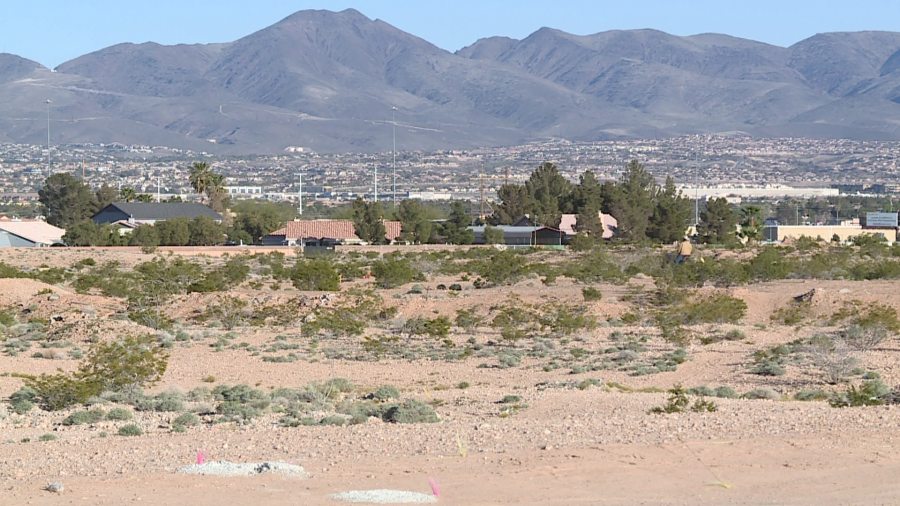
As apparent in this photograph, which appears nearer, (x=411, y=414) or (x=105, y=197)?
→ (x=411, y=414)

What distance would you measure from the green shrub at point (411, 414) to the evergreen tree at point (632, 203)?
209 feet

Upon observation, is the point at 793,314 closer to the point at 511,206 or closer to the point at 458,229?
the point at 458,229

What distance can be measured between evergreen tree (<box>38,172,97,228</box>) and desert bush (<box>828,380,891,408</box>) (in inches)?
3229

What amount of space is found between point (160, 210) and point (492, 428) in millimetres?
85770

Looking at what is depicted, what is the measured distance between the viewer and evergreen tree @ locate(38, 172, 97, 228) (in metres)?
94.9

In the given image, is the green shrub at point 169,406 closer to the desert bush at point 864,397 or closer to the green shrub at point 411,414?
the green shrub at point 411,414

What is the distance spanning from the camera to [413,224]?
87125 mm

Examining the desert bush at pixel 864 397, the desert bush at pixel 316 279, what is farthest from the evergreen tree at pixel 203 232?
the desert bush at pixel 864 397

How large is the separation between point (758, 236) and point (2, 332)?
6296cm

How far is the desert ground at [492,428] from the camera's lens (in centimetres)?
1295

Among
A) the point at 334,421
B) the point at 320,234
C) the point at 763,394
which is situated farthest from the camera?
the point at 320,234

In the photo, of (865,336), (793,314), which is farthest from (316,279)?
(865,336)

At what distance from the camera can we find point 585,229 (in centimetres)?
8062

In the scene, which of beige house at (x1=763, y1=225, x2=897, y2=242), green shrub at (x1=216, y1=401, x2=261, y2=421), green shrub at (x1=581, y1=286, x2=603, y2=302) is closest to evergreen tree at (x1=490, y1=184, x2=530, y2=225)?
beige house at (x1=763, y1=225, x2=897, y2=242)
